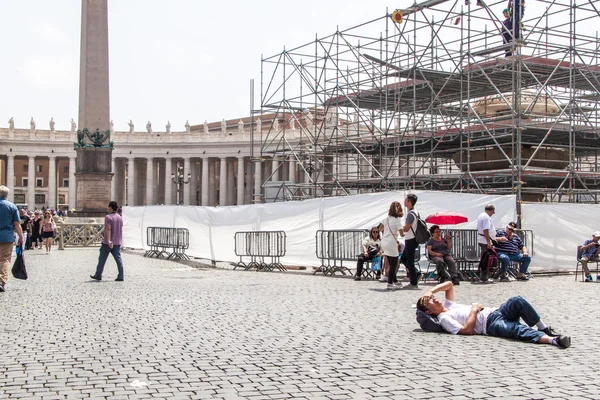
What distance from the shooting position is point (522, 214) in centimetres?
1764

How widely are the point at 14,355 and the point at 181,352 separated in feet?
4.96

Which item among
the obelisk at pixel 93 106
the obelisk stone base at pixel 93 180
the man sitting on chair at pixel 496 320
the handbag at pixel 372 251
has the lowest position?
the man sitting on chair at pixel 496 320

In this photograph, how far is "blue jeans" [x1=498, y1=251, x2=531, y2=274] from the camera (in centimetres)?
1623

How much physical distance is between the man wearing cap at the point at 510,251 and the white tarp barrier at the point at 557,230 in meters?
1.24

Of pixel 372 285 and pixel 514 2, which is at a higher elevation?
pixel 514 2

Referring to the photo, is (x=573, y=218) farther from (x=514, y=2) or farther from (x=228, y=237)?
(x=228, y=237)

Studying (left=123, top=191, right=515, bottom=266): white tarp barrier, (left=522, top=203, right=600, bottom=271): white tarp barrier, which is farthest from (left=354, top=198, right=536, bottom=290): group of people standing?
(left=522, top=203, right=600, bottom=271): white tarp barrier

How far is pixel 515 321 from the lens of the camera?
330 inches

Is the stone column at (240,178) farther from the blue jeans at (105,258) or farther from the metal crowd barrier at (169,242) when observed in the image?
the blue jeans at (105,258)

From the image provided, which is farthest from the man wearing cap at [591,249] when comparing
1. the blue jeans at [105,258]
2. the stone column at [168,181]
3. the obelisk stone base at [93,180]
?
the stone column at [168,181]

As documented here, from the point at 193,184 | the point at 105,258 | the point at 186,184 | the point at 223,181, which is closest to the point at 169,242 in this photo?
the point at 105,258

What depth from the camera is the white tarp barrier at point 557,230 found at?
1775 centimetres

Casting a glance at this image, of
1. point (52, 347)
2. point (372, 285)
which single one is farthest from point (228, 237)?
point (52, 347)

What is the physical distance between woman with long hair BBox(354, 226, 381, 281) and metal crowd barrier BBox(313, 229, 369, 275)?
0.45 m
